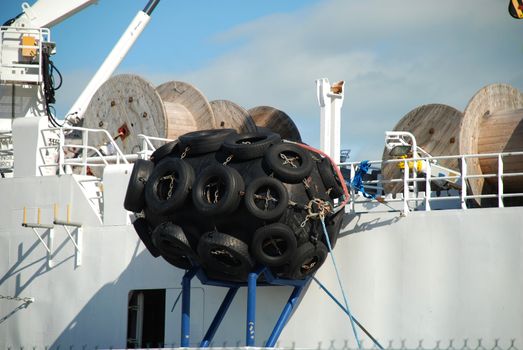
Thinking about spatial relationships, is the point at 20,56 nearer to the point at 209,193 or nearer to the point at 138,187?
the point at 138,187

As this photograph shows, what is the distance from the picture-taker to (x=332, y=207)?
1575 cm

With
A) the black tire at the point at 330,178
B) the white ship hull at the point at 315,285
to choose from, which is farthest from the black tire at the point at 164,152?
the white ship hull at the point at 315,285

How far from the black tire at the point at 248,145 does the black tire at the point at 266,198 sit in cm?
54

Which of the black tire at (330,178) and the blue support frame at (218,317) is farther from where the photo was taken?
the blue support frame at (218,317)

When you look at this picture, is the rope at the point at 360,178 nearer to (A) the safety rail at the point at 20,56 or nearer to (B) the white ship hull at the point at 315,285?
(B) the white ship hull at the point at 315,285

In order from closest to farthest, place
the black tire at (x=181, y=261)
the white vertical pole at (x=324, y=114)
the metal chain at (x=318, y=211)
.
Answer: the metal chain at (x=318, y=211)
the black tire at (x=181, y=261)
the white vertical pole at (x=324, y=114)

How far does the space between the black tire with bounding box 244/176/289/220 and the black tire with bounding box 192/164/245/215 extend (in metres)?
0.20

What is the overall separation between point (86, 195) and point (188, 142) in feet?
14.4

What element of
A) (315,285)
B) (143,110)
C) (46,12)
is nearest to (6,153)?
(143,110)

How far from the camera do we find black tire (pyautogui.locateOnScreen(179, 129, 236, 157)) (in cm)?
1591

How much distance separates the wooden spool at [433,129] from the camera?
2120 cm

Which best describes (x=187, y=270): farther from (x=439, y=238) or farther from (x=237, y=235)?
(x=439, y=238)

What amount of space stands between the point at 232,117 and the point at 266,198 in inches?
398

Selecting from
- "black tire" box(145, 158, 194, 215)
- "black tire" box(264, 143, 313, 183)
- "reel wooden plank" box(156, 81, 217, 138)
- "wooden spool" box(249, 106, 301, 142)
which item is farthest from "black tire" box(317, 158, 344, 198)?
"wooden spool" box(249, 106, 301, 142)
